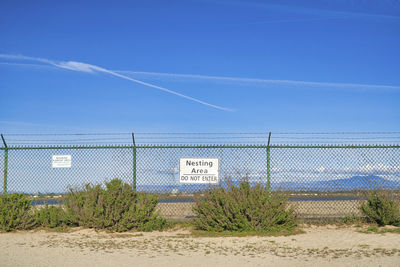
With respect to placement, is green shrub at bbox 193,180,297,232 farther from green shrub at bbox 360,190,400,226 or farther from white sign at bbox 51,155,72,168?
white sign at bbox 51,155,72,168

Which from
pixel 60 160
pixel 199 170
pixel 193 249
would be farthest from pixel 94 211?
pixel 193 249

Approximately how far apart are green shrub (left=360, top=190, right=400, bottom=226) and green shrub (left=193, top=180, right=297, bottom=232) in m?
2.42

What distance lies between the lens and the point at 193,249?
27.2 feet

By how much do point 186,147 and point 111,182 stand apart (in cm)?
228

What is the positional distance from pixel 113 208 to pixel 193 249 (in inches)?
120

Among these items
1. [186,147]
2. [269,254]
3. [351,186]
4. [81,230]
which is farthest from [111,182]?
[351,186]

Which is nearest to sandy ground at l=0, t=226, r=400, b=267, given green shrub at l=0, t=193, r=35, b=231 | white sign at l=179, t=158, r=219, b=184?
green shrub at l=0, t=193, r=35, b=231

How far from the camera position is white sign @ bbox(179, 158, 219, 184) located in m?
11.1

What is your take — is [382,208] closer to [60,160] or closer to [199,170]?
[199,170]

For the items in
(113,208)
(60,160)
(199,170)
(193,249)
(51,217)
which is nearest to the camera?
(193,249)

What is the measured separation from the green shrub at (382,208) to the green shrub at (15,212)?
31.0 feet

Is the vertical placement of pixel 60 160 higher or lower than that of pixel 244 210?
higher

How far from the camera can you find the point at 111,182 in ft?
35.5

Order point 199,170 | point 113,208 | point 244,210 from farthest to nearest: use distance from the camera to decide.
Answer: point 199,170 < point 113,208 < point 244,210
